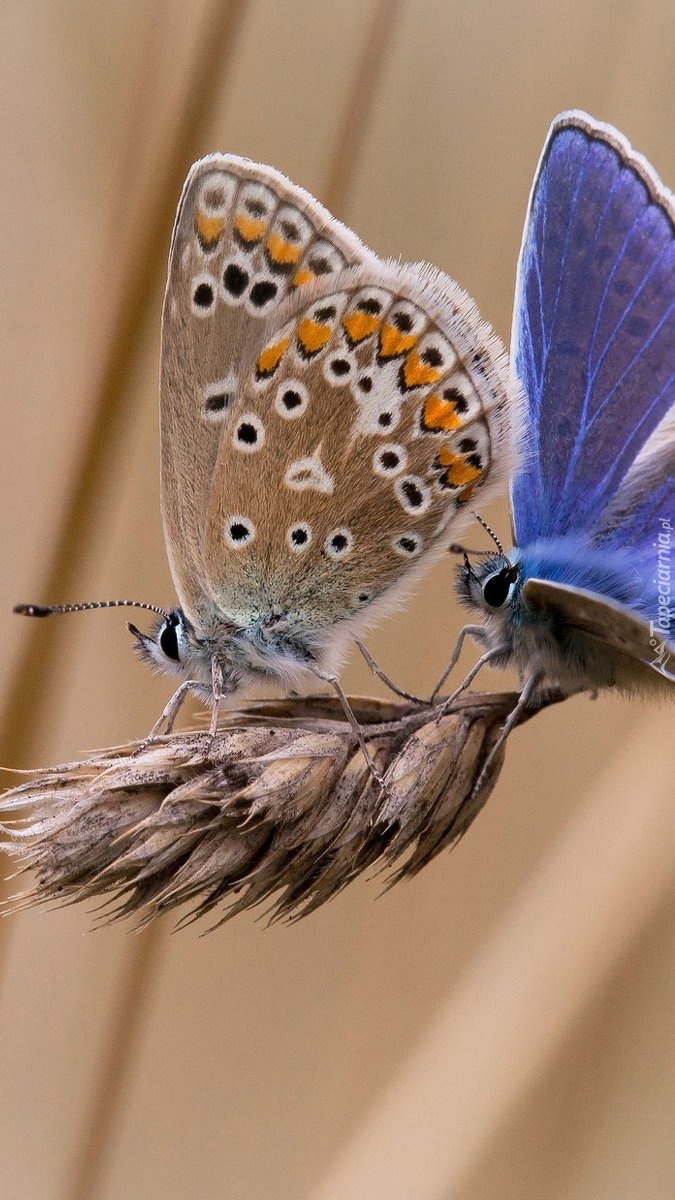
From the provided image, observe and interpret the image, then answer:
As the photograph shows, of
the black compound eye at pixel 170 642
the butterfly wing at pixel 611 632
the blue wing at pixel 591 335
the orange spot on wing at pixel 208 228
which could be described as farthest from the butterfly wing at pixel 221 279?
the butterfly wing at pixel 611 632

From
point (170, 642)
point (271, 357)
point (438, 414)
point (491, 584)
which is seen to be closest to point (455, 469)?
point (438, 414)

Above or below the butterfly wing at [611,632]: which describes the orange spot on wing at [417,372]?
above

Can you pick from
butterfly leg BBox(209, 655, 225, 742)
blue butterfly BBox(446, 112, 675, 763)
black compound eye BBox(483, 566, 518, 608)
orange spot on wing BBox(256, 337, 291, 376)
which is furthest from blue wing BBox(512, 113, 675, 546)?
butterfly leg BBox(209, 655, 225, 742)

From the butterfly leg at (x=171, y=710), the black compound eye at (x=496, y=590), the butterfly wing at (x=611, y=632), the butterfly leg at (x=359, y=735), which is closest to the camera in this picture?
the butterfly wing at (x=611, y=632)

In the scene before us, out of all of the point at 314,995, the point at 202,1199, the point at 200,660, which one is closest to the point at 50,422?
the point at 200,660

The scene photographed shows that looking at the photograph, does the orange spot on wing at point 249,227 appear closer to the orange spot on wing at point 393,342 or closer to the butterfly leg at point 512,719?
the orange spot on wing at point 393,342

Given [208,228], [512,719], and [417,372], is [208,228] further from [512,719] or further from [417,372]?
[512,719]

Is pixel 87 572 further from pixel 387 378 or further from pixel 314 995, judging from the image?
Result: pixel 314 995
